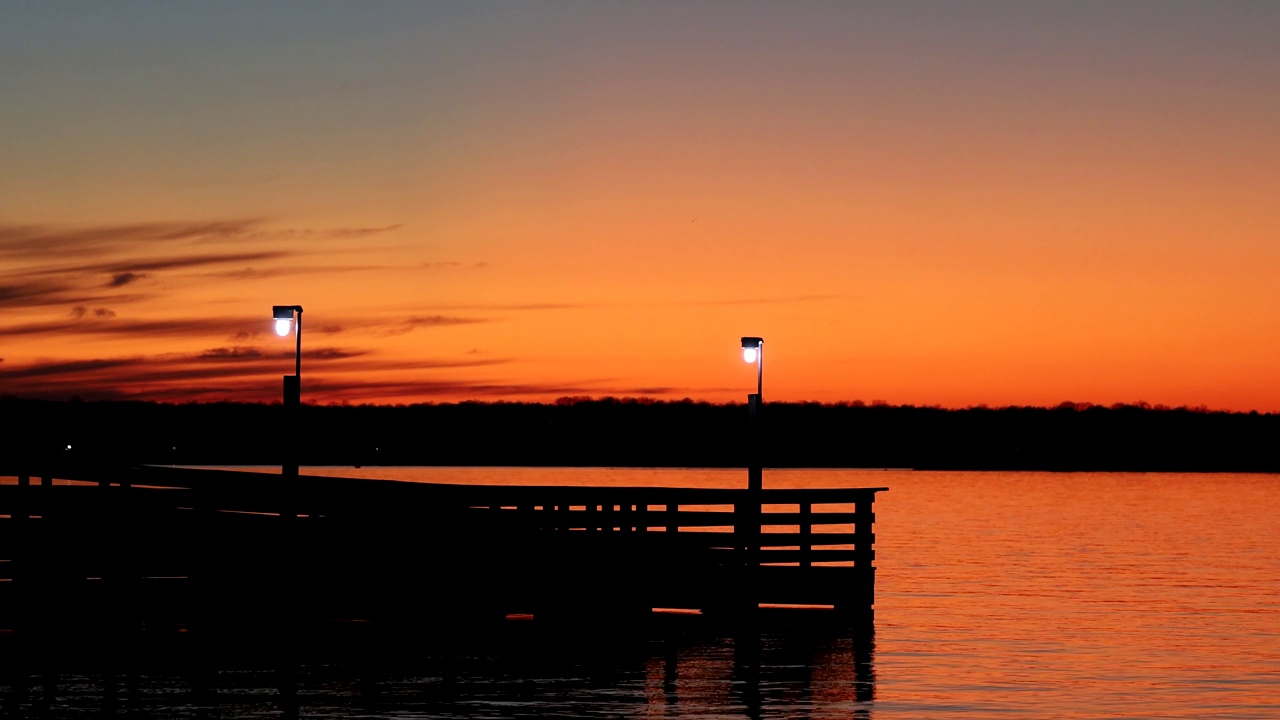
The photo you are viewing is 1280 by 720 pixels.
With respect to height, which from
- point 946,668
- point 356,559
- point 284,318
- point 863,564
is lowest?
point 946,668

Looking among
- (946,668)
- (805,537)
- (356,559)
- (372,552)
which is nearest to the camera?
(946,668)

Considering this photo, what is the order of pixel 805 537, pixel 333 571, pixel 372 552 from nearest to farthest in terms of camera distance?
1. pixel 333 571
2. pixel 372 552
3. pixel 805 537

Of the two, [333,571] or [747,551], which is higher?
[747,551]

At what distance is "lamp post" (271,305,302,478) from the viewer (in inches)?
1046

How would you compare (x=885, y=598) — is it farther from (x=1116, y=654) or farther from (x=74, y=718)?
(x=74, y=718)

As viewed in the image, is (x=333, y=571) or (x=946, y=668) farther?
(x=333, y=571)

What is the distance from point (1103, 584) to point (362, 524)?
2402 cm

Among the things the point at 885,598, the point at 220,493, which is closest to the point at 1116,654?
the point at 885,598

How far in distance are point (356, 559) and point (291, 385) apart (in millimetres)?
4370

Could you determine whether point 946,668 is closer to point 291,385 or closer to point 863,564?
point 863,564

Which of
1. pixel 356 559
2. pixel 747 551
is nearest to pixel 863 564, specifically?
pixel 747 551

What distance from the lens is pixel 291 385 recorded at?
2736 cm

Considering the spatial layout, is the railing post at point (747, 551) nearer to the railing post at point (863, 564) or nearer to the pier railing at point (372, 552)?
the pier railing at point (372, 552)

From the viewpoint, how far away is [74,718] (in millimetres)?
16312
